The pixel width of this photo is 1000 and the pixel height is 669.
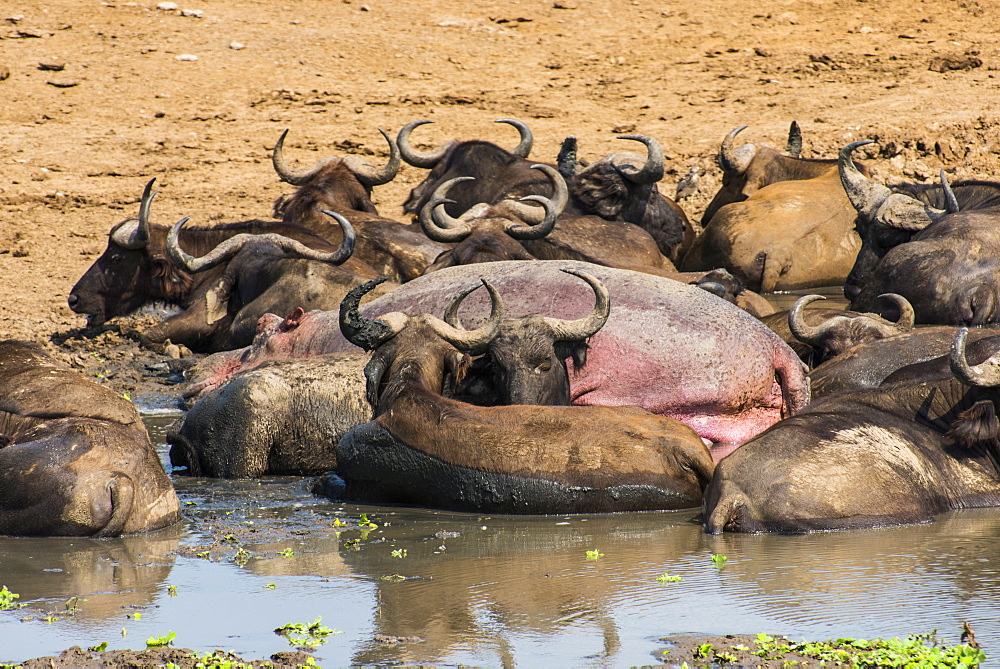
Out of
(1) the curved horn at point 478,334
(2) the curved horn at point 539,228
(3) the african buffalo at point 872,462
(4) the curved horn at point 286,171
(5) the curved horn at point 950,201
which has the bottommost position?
(3) the african buffalo at point 872,462

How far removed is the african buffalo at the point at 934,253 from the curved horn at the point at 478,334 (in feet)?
15.4

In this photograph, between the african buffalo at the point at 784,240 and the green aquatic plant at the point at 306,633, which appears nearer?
the green aquatic plant at the point at 306,633

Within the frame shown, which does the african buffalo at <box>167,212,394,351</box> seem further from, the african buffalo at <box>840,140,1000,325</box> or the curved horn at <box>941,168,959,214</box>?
the curved horn at <box>941,168,959,214</box>

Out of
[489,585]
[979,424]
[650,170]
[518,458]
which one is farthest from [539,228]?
[489,585]

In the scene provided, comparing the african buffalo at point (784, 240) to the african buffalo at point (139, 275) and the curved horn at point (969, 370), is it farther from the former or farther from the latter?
the curved horn at point (969, 370)

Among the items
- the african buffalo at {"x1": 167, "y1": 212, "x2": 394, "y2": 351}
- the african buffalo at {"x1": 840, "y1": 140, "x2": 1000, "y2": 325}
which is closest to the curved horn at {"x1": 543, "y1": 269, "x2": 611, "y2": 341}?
the african buffalo at {"x1": 167, "y1": 212, "x2": 394, "y2": 351}

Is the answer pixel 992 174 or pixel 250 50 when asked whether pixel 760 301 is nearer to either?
pixel 992 174

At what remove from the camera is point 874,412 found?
673cm

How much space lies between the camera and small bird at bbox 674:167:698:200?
54.6ft

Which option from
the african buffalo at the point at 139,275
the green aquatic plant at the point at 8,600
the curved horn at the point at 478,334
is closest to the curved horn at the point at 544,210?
the african buffalo at the point at 139,275

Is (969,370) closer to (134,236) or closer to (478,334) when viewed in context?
(478,334)

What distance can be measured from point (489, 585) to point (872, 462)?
2.00 metres

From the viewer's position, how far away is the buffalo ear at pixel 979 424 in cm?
654

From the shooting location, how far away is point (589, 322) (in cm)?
799
